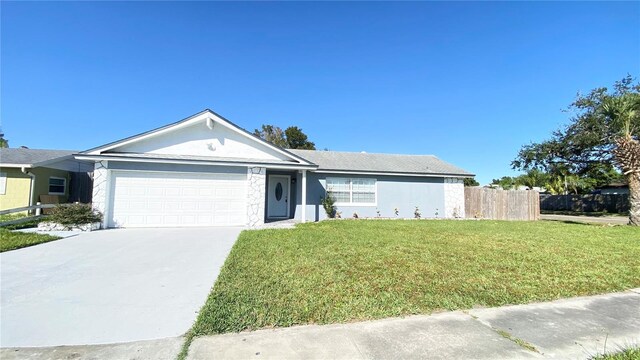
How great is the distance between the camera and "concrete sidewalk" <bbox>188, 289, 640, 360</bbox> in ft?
9.66

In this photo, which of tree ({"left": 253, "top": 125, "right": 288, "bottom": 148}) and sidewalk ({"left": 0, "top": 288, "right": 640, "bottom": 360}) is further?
tree ({"left": 253, "top": 125, "right": 288, "bottom": 148})

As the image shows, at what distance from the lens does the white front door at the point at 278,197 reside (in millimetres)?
15805

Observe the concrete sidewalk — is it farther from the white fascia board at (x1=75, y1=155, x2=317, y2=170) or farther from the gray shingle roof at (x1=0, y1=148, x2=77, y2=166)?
the gray shingle roof at (x1=0, y1=148, x2=77, y2=166)

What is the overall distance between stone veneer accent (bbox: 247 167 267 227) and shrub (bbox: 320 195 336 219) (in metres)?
3.85

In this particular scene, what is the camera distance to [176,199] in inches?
497

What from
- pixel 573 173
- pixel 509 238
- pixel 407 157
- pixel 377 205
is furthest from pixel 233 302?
pixel 573 173

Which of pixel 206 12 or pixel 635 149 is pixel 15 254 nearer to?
pixel 206 12

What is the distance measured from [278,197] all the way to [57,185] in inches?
503

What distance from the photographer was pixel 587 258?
282 inches

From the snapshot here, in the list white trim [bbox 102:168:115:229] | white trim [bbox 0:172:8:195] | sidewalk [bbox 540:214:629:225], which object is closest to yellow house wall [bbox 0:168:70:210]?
white trim [bbox 0:172:8:195]

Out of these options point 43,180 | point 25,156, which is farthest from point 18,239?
point 25,156

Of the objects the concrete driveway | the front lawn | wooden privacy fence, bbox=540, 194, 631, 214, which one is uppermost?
wooden privacy fence, bbox=540, 194, 631, 214

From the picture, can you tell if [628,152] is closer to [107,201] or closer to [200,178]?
[200,178]

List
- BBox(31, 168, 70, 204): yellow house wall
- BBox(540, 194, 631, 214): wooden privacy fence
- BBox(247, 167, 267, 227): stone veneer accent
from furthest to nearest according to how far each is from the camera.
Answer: BBox(540, 194, 631, 214): wooden privacy fence → BBox(31, 168, 70, 204): yellow house wall → BBox(247, 167, 267, 227): stone veneer accent
